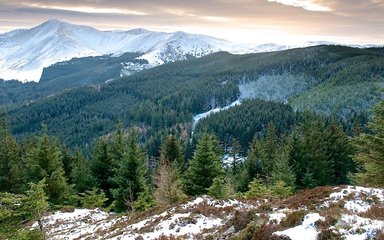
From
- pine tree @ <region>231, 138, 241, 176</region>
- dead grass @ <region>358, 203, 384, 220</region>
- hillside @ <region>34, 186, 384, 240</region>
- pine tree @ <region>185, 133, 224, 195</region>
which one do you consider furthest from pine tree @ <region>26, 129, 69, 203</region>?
pine tree @ <region>231, 138, 241, 176</region>

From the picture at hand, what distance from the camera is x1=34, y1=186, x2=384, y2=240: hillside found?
10.2 m

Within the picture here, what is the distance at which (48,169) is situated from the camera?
124ft

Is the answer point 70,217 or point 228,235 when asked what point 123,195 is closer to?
point 70,217

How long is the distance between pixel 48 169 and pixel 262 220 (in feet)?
103

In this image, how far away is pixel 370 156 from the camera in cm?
2597

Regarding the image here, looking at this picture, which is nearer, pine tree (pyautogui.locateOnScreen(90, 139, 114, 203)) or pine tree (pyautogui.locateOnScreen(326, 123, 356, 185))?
pine tree (pyautogui.locateOnScreen(90, 139, 114, 203))

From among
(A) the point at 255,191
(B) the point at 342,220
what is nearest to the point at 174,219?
(B) the point at 342,220

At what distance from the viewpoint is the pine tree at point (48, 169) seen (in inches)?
1448

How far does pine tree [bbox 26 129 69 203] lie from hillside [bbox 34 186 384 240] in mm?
11457

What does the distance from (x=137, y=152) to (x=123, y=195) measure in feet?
15.4

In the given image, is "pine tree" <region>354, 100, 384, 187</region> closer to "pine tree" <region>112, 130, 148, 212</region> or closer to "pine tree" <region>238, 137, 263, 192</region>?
"pine tree" <region>112, 130, 148, 212</region>

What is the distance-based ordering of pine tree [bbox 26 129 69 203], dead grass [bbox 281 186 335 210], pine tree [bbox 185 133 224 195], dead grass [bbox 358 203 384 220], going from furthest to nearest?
1. pine tree [bbox 26 129 69 203]
2. pine tree [bbox 185 133 224 195]
3. dead grass [bbox 281 186 335 210]
4. dead grass [bbox 358 203 384 220]

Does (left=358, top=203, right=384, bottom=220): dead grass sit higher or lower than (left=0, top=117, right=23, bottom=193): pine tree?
higher

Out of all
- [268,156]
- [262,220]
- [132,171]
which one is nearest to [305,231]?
[262,220]
